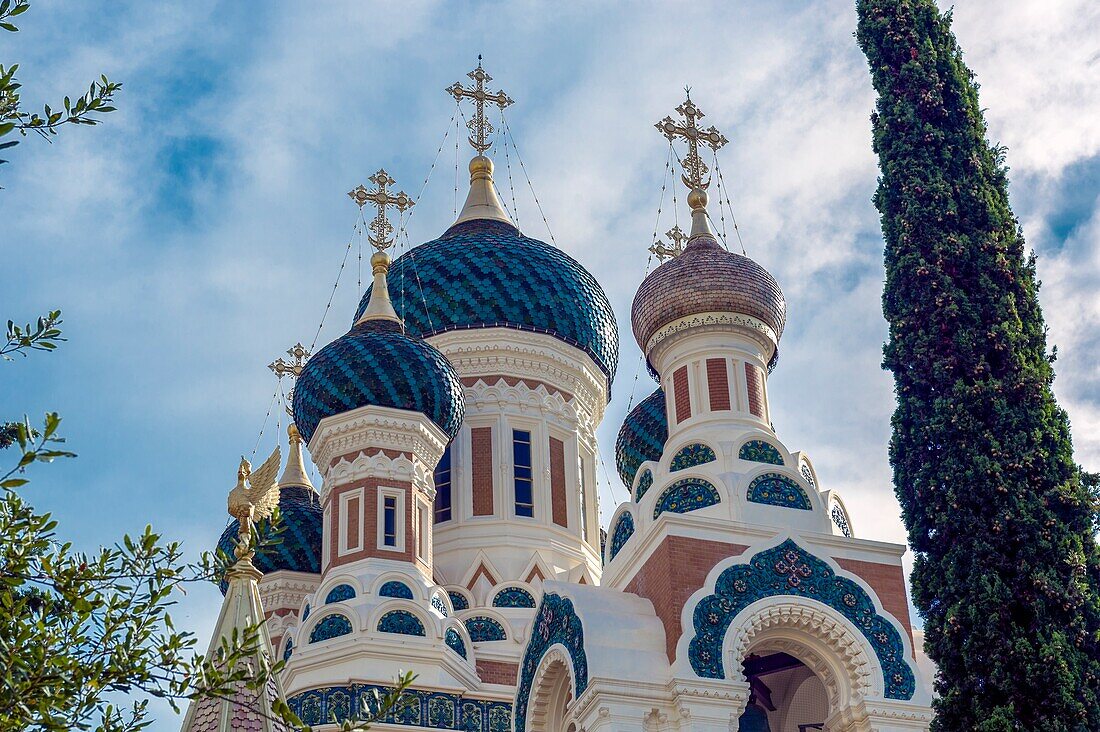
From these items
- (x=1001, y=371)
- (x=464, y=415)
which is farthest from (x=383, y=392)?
(x=1001, y=371)

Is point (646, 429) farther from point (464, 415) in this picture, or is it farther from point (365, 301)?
point (365, 301)

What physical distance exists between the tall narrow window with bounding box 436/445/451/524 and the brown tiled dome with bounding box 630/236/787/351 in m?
4.87

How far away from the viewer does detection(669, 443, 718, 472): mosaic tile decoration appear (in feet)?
40.2

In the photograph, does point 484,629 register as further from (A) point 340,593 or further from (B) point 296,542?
(B) point 296,542

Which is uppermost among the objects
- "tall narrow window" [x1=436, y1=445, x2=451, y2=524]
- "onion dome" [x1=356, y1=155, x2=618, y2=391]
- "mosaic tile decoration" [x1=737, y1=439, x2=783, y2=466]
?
"onion dome" [x1=356, y1=155, x2=618, y2=391]

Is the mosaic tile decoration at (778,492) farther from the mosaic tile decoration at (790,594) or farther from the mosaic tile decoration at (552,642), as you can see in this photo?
the mosaic tile decoration at (552,642)

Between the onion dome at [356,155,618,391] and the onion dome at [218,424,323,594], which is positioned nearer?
the onion dome at [218,424,323,594]

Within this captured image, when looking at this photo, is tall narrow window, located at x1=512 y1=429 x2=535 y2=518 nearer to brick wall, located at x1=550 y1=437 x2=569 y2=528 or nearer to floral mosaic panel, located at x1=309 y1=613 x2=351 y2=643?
brick wall, located at x1=550 y1=437 x2=569 y2=528

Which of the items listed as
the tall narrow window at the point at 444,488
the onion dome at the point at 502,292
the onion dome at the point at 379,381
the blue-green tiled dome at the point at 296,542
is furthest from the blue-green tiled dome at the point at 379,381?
the onion dome at the point at 502,292

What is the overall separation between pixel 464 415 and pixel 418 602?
3.19 m

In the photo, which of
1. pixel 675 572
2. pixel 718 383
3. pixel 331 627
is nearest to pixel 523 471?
pixel 331 627

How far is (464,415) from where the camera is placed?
1756cm

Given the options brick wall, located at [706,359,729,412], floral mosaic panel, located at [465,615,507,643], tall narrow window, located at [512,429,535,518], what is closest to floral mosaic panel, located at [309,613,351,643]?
floral mosaic panel, located at [465,615,507,643]

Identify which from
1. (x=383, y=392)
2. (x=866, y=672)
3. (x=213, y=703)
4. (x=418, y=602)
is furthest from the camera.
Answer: (x=383, y=392)
